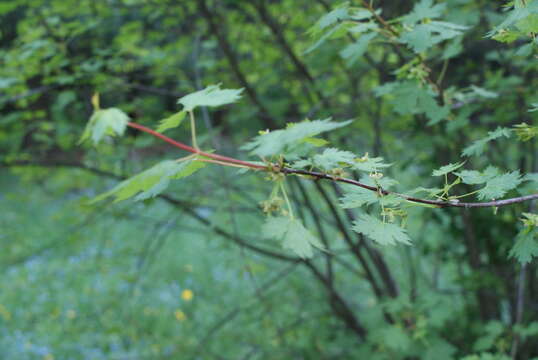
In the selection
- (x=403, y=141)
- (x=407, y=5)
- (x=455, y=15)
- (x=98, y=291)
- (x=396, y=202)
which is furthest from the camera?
(x=98, y=291)

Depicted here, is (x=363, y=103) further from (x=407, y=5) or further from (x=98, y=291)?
(x=98, y=291)

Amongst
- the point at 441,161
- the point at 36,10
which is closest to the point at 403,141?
the point at 441,161

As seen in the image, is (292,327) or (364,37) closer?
(364,37)

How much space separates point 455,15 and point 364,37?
0.64 meters

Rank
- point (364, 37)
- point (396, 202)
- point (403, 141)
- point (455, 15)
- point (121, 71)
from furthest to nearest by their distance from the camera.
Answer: point (121, 71) < point (403, 141) < point (455, 15) < point (364, 37) < point (396, 202)

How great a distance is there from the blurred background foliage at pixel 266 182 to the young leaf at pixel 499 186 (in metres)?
0.52

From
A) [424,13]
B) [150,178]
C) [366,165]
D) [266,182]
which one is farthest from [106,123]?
[266,182]

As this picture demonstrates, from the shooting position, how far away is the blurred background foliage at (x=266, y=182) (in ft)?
7.09

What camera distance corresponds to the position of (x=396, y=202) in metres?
0.90

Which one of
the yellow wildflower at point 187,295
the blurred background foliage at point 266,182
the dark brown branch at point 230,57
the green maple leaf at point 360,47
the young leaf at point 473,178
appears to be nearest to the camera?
the young leaf at point 473,178

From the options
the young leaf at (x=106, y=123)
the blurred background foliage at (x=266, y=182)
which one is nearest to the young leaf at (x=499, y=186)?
the blurred background foliage at (x=266, y=182)

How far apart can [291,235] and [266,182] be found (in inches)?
89.0

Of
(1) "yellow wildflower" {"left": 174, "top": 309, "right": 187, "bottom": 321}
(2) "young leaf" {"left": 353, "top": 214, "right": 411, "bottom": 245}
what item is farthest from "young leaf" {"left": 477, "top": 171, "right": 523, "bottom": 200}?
(1) "yellow wildflower" {"left": 174, "top": 309, "right": 187, "bottom": 321}

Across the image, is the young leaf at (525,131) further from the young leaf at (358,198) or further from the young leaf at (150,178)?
the young leaf at (150,178)
